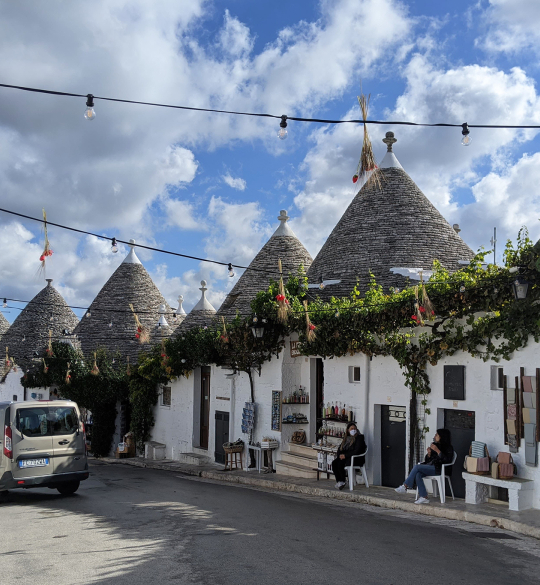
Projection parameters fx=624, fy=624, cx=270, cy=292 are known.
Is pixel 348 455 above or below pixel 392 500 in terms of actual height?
above

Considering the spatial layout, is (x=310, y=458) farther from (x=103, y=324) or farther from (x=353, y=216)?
(x=103, y=324)

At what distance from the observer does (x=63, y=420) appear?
11586 millimetres

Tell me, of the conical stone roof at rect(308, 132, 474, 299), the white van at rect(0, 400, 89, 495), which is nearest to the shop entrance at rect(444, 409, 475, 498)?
the conical stone roof at rect(308, 132, 474, 299)

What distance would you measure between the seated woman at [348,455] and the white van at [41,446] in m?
5.00

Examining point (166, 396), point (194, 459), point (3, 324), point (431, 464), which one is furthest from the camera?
point (3, 324)

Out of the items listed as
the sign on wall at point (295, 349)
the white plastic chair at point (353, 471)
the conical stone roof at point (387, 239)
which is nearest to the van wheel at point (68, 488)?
the white plastic chair at point (353, 471)

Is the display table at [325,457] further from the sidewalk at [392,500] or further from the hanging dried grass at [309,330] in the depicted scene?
the hanging dried grass at [309,330]

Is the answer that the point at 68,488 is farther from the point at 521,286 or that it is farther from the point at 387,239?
the point at 387,239

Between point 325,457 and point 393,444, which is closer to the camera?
point 393,444

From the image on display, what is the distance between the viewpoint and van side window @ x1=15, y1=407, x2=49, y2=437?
11.1 m

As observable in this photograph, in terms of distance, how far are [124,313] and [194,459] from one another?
9883 millimetres

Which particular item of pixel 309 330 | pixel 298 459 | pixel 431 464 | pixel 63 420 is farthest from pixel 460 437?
pixel 63 420

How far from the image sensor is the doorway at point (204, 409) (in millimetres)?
21047

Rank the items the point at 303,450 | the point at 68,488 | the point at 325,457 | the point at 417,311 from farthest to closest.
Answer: the point at 303,450 < the point at 325,457 < the point at 68,488 < the point at 417,311
